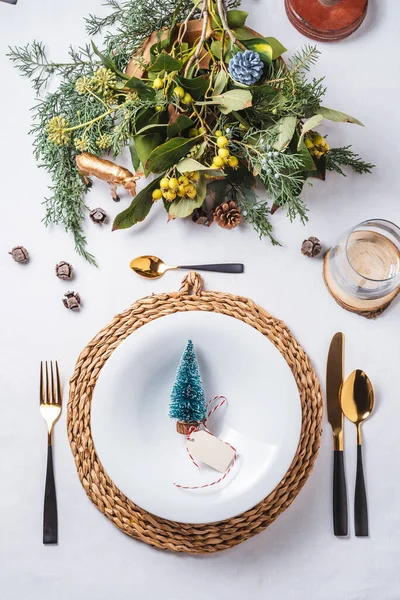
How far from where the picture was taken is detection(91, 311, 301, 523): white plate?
0.89 meters

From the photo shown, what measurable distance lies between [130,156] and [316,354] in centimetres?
46

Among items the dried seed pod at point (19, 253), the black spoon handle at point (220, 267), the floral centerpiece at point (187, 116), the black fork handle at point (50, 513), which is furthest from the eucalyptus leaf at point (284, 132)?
the black fork handle at point (50, 513)

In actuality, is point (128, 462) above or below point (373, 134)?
below

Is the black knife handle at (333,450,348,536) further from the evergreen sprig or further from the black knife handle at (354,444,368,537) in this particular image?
the evergreen sprig

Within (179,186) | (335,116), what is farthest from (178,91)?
(335,116)

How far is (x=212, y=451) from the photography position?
903 millimetres

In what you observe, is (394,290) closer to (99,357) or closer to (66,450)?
(99,357)

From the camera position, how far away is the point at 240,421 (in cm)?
94

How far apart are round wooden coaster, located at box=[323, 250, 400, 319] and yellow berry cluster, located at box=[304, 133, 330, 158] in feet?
0.55

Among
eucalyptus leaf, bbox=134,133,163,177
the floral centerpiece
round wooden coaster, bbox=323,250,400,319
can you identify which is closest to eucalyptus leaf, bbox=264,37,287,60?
the floral centerpiece

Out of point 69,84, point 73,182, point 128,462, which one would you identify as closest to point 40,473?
point 128,462

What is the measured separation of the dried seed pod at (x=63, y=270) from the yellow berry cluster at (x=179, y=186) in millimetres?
203

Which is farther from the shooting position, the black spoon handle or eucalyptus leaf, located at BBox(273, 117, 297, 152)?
the black spoon handle

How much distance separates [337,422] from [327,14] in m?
0.69
